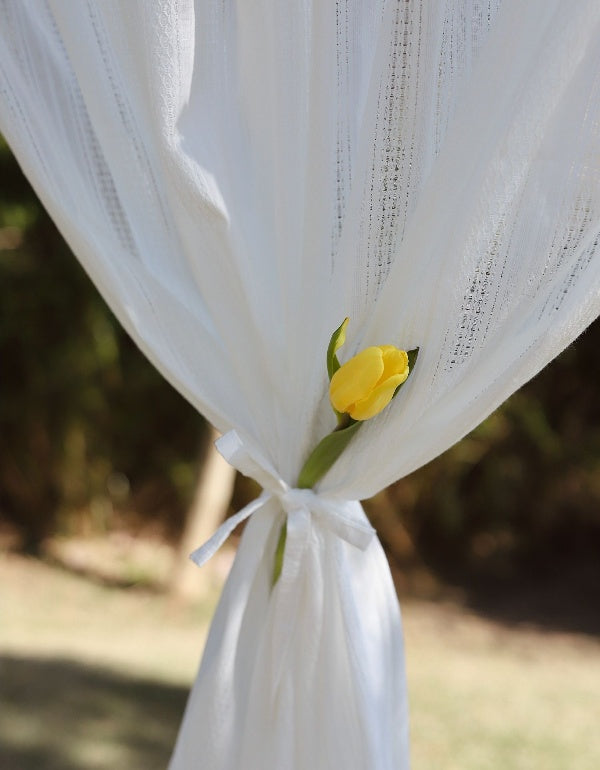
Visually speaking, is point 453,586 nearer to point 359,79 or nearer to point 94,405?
point 94,405

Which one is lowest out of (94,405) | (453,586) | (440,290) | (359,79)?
(440,290)

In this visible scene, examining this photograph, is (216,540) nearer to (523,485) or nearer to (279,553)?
(279,553)

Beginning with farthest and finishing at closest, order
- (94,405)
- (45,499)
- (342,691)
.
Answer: (45,499) < (94,405) < (342,691)

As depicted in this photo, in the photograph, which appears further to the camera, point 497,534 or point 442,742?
point 497,534

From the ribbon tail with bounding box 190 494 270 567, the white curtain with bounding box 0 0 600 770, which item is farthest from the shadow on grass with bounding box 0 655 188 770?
the ribbon tail with bounding box 190 494 270 567

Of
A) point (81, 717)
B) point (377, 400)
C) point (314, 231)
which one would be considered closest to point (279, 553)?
point (377, 400)

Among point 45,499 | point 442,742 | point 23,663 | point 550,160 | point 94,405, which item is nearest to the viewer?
point 550,160

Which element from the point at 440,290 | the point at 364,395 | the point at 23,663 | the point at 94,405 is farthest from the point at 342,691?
the point at 94,405

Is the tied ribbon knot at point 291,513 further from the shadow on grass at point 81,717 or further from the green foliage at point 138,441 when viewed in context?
the green foliage at point 138,441
